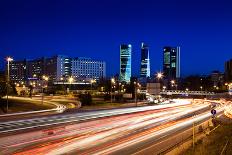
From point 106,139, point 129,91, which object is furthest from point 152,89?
point 106,139

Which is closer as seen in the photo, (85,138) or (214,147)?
(214,147)

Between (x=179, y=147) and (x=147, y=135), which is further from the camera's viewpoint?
(x=147, y=135)

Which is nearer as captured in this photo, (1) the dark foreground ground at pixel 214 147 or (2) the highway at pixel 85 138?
(1) the dark foreground ground at pixel 214 147

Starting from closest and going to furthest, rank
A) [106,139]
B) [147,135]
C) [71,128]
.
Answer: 1. [106,139]
2. [147,135]
3. [71,128]

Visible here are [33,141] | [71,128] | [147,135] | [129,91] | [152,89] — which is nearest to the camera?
[33,141]

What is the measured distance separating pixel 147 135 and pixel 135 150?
8810 mm

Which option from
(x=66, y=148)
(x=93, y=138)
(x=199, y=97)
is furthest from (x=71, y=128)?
(x=199, y=97)

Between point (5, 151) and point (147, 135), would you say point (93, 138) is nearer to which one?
point (147, 135)

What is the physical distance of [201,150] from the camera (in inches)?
1082

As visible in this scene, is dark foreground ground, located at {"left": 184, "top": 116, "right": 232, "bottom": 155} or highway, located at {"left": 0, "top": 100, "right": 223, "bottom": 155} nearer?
dark foreground ground, located at {"left": 184, "top": 116, "right": 232, "bottom": 155}

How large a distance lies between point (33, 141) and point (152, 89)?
63792 mm

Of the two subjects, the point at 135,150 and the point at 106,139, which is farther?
the point at 106,139

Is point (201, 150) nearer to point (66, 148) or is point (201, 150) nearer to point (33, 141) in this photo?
point (66, 148)

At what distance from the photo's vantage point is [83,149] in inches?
1106
